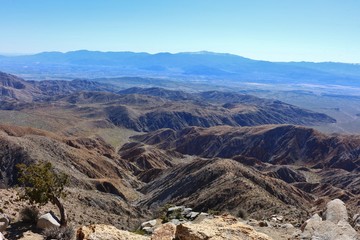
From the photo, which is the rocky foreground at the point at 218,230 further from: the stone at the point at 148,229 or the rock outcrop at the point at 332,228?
the stone at the point at 148,229

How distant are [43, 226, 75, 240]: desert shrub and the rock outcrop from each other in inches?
409

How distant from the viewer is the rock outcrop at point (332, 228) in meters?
14.7

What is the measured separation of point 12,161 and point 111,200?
23.9 metres

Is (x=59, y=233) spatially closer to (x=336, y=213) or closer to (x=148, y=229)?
(x=148, y=229)

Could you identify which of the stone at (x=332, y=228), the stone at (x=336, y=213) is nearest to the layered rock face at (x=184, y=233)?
the stone at (x=332, y=228)

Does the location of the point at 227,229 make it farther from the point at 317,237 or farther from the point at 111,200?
the point at 111,200

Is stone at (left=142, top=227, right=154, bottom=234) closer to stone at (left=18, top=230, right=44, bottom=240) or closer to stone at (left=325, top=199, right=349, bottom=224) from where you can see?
stone at (left=18, top=230, right=44, bottom=240)

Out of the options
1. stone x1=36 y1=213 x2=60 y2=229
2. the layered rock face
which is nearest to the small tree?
stone x1=36 y1=213 x2=60 y2=229

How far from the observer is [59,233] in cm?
1759

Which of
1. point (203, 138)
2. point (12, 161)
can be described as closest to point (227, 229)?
point (12, 161)

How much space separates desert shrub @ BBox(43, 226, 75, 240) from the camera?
682 inches

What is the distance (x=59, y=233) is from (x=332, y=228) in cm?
1194

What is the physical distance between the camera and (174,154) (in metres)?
114

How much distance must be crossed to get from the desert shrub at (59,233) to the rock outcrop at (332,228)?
10.4m
